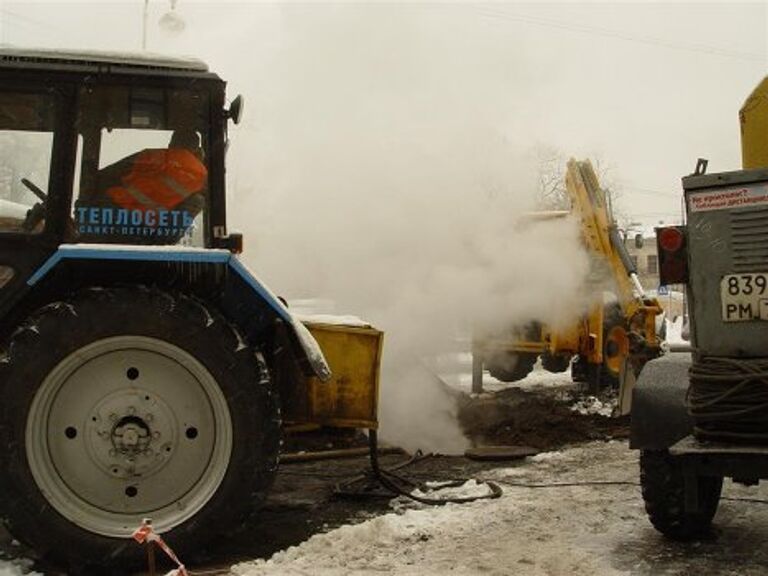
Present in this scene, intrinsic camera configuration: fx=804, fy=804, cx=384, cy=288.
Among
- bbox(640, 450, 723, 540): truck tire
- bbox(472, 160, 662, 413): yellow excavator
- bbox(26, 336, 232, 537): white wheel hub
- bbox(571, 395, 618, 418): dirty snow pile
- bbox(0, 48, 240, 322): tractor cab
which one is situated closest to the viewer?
bbox(26, 336, 232, 537): white wheel hub

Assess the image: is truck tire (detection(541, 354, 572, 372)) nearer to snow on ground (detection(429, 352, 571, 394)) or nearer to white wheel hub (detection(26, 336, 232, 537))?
snow on ground (detection(429, 352, 571, 394))

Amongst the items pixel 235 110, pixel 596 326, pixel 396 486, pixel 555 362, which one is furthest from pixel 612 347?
pixel 235 110

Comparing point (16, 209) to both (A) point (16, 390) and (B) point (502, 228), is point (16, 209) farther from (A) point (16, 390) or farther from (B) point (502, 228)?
(B) point (502, 228)

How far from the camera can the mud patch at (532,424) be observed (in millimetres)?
7871

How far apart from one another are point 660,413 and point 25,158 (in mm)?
3565

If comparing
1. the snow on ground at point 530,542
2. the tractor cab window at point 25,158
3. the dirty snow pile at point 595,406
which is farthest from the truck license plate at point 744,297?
the dirty snow pile at point 595,406

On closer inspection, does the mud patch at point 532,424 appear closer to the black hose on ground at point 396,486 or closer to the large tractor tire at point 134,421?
the black hose on ground at point 396,486

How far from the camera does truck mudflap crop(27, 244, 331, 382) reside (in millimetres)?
3932

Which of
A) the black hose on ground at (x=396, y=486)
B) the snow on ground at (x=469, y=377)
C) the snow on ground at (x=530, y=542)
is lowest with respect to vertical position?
the snow on ground at (x=530, y=542)

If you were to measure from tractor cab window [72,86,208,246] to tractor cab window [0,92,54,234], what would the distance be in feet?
0.54

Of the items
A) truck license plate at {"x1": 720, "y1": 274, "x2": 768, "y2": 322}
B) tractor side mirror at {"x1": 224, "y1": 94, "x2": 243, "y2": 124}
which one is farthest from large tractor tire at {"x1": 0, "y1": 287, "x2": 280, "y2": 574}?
truck license plate at {"x1": 720, "y1": 274, "x2": 768, "y2": 322}

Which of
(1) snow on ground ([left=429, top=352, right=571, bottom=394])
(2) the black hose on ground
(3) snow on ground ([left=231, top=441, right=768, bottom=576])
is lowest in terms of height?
(3) snow on ground ([left=231, top=441, right=768, bottom=576])

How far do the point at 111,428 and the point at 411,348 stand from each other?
4.55 metres

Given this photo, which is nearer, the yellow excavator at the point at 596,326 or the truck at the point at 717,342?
the truck at the point at 717,342
